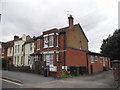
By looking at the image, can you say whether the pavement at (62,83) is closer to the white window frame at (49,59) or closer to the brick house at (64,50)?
the brick house at (64,50)

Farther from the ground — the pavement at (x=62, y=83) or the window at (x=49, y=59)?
the window at (x=49, y=59)

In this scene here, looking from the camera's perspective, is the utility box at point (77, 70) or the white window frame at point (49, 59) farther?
the white window frame at point (49, 59)

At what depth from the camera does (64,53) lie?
801 inches

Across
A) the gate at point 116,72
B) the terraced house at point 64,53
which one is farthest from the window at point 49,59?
the gate at point 116,72

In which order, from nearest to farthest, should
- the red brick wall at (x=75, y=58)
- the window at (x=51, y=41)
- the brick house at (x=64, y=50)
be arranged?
the brick house at (x=64, y=50), the red brick wall at (x=75, y=58), the window at (x=51, y=41)

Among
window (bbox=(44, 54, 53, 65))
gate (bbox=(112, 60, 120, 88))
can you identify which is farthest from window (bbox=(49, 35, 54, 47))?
gate (bbox=(112, 60, 120, 88))

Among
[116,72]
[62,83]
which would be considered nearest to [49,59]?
[62,83]

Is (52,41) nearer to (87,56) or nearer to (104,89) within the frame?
(87,56)

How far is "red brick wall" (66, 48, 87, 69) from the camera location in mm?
20756

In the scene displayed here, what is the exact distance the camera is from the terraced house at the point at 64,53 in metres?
20.6

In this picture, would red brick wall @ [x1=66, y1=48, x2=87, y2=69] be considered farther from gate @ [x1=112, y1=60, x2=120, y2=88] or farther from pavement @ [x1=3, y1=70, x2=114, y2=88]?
gate @ [x1=112, y1=60, x2=120, y2=88]

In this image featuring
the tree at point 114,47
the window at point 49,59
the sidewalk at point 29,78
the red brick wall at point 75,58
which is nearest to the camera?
the sidewalk at point 29,78

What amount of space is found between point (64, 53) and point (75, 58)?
9.39 feet

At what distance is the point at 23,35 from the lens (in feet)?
103
